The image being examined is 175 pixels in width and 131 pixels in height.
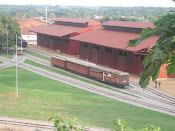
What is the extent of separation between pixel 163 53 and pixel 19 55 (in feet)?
248

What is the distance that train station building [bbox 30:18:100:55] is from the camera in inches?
3078

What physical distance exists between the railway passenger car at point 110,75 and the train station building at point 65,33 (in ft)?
85.7

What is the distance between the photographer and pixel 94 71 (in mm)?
52062

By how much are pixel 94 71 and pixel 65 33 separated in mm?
28012

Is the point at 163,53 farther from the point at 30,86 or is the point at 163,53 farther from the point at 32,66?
the point at 32,66

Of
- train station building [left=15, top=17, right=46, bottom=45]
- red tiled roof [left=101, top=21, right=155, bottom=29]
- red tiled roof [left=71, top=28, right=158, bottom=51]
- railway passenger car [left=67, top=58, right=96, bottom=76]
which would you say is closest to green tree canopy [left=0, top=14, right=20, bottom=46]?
red tiled roof [left=71, top=28, right=158, bottom=51]

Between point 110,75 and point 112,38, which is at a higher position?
point 112,38

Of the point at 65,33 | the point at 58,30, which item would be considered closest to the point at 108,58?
the point at 65,33

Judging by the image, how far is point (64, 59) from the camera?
60406mm

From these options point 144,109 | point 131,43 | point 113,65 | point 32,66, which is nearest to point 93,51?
point 113,65

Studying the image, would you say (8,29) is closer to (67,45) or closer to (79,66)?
(67,45)

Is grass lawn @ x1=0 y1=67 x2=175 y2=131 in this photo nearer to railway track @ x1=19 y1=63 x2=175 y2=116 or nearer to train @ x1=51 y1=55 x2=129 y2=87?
railway track @ x1=19 y1=63 x2=175 y2=116

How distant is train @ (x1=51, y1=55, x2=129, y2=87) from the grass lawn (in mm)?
6153

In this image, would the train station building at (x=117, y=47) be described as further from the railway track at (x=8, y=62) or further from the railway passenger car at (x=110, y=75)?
the railway track at (x=8, y=62)
